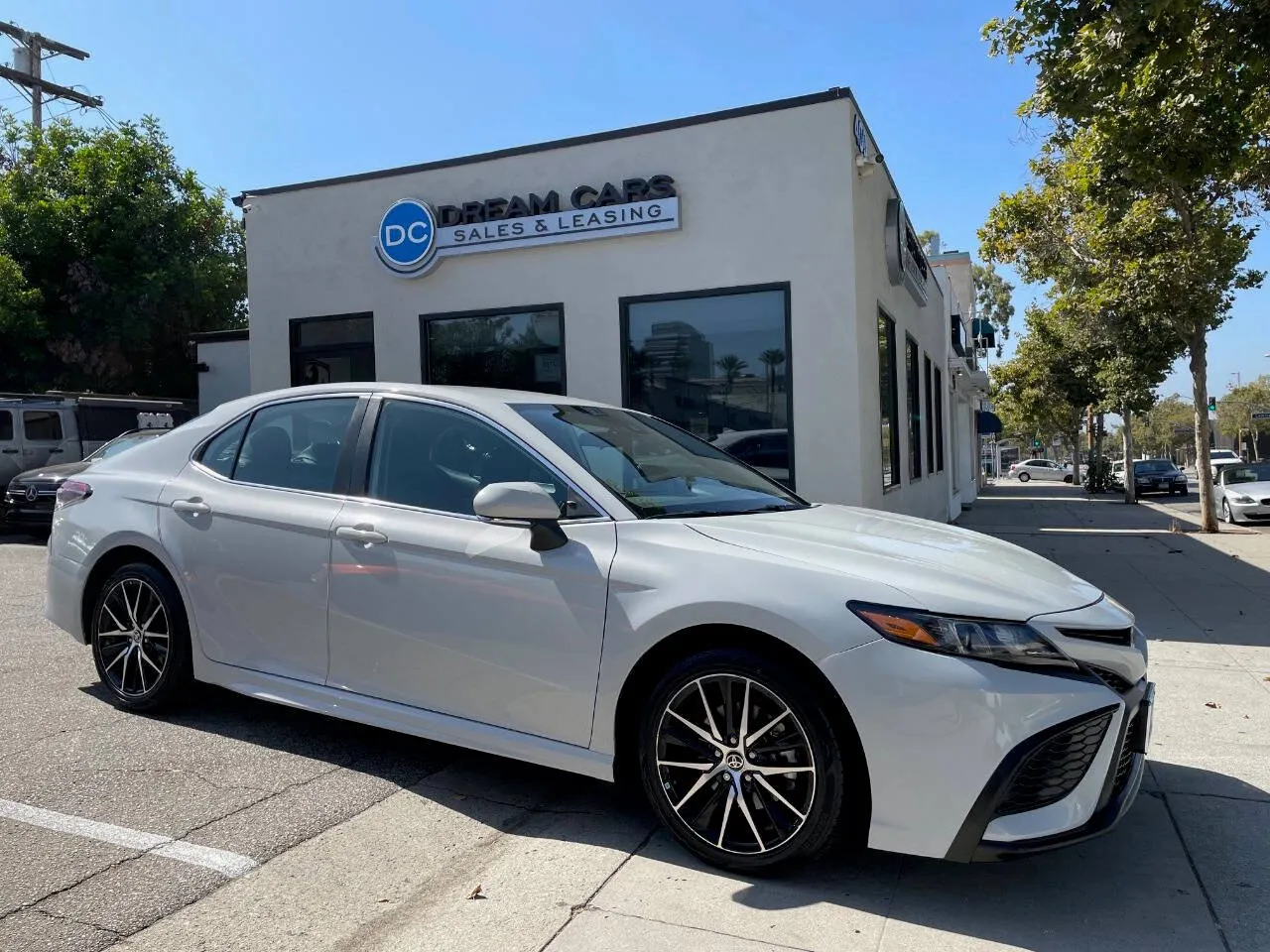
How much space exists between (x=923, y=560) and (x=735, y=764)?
91cm

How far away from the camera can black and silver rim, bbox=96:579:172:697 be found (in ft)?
14.7

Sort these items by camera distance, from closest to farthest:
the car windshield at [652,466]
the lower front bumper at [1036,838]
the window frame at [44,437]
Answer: the lower front bumper at [1036,838]
the car windshield at [652,466]
the window frame at [44,437]

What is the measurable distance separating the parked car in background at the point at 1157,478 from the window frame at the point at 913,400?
19.3 metres

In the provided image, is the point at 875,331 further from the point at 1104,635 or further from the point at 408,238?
the point at 1104,635

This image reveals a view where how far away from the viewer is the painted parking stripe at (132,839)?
3156 millimetres

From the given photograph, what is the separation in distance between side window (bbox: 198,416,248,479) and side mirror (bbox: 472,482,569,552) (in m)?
1.73

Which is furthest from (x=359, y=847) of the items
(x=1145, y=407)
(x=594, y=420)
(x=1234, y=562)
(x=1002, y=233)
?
(x=1145, y=407)

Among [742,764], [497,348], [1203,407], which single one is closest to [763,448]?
[497,348]

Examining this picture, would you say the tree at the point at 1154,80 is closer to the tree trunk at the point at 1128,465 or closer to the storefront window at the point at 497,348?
the storefront window at the point at 497,348

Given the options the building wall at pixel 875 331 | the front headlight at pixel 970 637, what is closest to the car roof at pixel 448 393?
the front headlight at pixel 970 637

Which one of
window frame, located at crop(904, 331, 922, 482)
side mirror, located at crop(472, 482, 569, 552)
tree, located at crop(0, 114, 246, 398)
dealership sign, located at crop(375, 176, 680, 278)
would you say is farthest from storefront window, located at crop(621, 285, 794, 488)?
tree, located at crop(0, 114, 246, 398)

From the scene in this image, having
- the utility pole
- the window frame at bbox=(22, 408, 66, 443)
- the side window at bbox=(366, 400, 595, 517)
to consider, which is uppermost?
the utility pole

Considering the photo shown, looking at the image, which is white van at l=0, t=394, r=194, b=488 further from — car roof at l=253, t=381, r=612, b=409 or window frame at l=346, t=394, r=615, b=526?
window frame at l=346, t=394, r=615, b=526

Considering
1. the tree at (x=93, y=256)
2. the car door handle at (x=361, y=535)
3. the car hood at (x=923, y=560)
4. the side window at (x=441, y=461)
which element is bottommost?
the car hood at (x=923, y=560)
